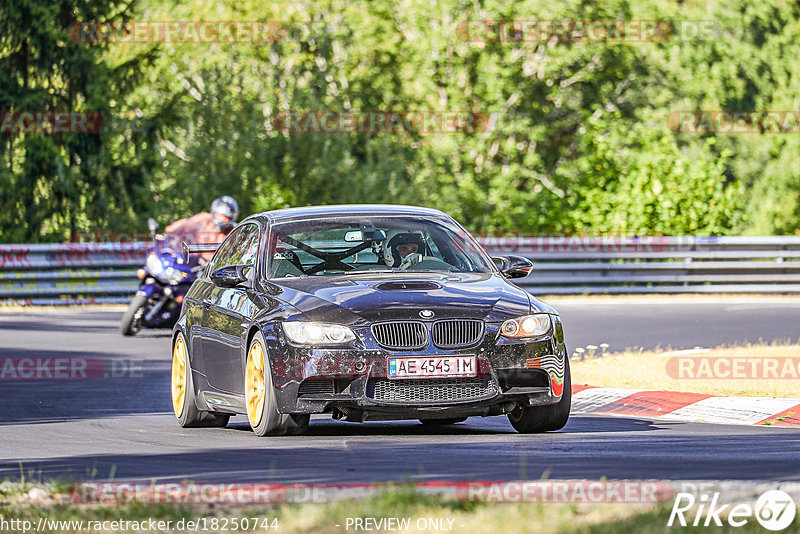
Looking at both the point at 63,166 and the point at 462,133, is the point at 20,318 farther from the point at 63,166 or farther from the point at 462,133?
the point at 462,133

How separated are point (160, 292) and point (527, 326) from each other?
10888 millimetres

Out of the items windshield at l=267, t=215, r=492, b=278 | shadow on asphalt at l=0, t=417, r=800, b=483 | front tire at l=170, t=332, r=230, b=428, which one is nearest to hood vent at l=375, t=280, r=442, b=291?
windshield at l=267, t=215, r=492, b=278

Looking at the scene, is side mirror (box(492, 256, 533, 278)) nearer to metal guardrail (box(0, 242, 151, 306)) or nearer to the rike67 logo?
the rike67 logo

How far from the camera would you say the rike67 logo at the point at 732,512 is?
6.05m

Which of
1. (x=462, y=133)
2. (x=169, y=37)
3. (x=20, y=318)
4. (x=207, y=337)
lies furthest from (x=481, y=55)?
(x=207, y=337)

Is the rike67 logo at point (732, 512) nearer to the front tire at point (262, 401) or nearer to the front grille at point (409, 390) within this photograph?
the front grille at point (409, 390)

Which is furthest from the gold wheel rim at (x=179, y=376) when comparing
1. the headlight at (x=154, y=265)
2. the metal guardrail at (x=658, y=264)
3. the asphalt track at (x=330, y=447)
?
the metal guardrail at (x=658, y=264)

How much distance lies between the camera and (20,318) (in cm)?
2345

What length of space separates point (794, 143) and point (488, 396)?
50348mm

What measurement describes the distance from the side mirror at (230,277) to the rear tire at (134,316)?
30.3 ft

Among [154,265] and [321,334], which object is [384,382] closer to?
[321,334]

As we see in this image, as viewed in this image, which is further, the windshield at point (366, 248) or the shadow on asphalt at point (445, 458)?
the windshield at point (366, 248)

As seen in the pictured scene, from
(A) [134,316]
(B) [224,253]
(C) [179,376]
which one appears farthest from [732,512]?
(A) [134,316]

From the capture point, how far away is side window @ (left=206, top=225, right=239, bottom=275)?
39.5 ft
